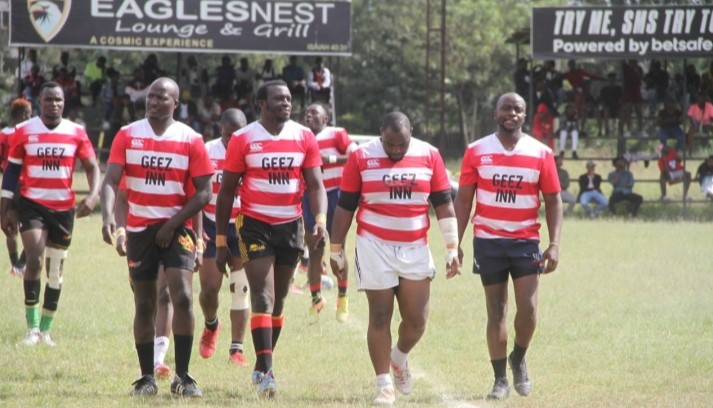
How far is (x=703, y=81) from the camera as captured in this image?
31531 millimetres

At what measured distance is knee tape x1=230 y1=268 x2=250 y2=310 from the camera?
1077cm

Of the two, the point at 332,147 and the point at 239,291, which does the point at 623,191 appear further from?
the point at 239,291

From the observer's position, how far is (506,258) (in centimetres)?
921

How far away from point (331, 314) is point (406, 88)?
151 ft

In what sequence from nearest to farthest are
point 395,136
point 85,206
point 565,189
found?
point 395,136 → point 85,206 → point 565,189

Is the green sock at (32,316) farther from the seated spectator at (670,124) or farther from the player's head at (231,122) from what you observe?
the seated spectator at (670,124)

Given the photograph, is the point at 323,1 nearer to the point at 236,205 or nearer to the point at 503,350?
the point at 236,205

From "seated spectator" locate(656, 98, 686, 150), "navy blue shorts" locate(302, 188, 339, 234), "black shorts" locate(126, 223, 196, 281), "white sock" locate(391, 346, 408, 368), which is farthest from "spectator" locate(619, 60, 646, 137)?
"black shorts" locate(126, 223, 196, 281)

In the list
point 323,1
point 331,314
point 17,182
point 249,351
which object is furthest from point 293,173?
point 323,1

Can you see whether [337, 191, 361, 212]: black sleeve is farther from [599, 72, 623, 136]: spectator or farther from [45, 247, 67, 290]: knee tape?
[599, 72, 623, 136]: spectator

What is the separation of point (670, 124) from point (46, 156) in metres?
22.1

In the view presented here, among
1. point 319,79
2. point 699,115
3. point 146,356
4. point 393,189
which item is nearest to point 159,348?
point 146,356

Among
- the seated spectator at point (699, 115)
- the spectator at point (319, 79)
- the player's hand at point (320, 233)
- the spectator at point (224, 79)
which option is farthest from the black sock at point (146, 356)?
the seated spectator at point (699, 115)

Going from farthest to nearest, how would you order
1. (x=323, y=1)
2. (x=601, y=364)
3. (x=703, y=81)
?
(x=703, y=81)
(x=323, y=1)
(x=601, y=364)
